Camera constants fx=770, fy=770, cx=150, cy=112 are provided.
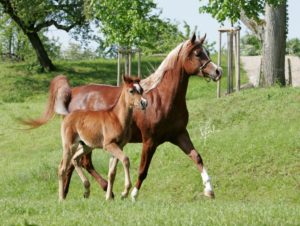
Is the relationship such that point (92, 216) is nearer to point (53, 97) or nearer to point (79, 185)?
point (53, 97)

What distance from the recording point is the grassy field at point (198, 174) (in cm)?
995

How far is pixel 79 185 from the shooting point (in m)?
18.3

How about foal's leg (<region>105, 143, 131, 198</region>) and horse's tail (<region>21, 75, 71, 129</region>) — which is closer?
foal's leg (<region>105, 143, 131, 198</region>)

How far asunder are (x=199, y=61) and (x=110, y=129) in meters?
2.24

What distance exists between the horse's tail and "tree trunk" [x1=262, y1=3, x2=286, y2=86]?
1264 cm

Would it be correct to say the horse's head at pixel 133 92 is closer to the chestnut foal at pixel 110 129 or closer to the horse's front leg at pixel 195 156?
the chestnut foal at pixel 110 129

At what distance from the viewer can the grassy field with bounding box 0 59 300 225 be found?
32.7 ft

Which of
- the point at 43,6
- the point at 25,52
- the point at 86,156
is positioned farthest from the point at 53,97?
the point at 25,52

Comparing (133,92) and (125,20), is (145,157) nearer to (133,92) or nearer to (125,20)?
(133,92)

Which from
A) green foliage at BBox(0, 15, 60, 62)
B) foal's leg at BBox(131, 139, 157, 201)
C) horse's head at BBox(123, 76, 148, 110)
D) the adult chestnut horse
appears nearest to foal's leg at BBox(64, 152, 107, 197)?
the adult chestnut horse

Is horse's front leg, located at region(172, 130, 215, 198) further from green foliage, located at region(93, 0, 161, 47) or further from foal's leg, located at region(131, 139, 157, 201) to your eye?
green foliage, located at region(93, 0, 161, 47)

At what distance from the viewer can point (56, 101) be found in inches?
590

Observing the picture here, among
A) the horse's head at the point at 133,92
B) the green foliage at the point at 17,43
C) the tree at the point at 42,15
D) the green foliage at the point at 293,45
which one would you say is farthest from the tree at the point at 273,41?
the green foliage at the point at 293,45

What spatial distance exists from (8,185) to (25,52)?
171ft
